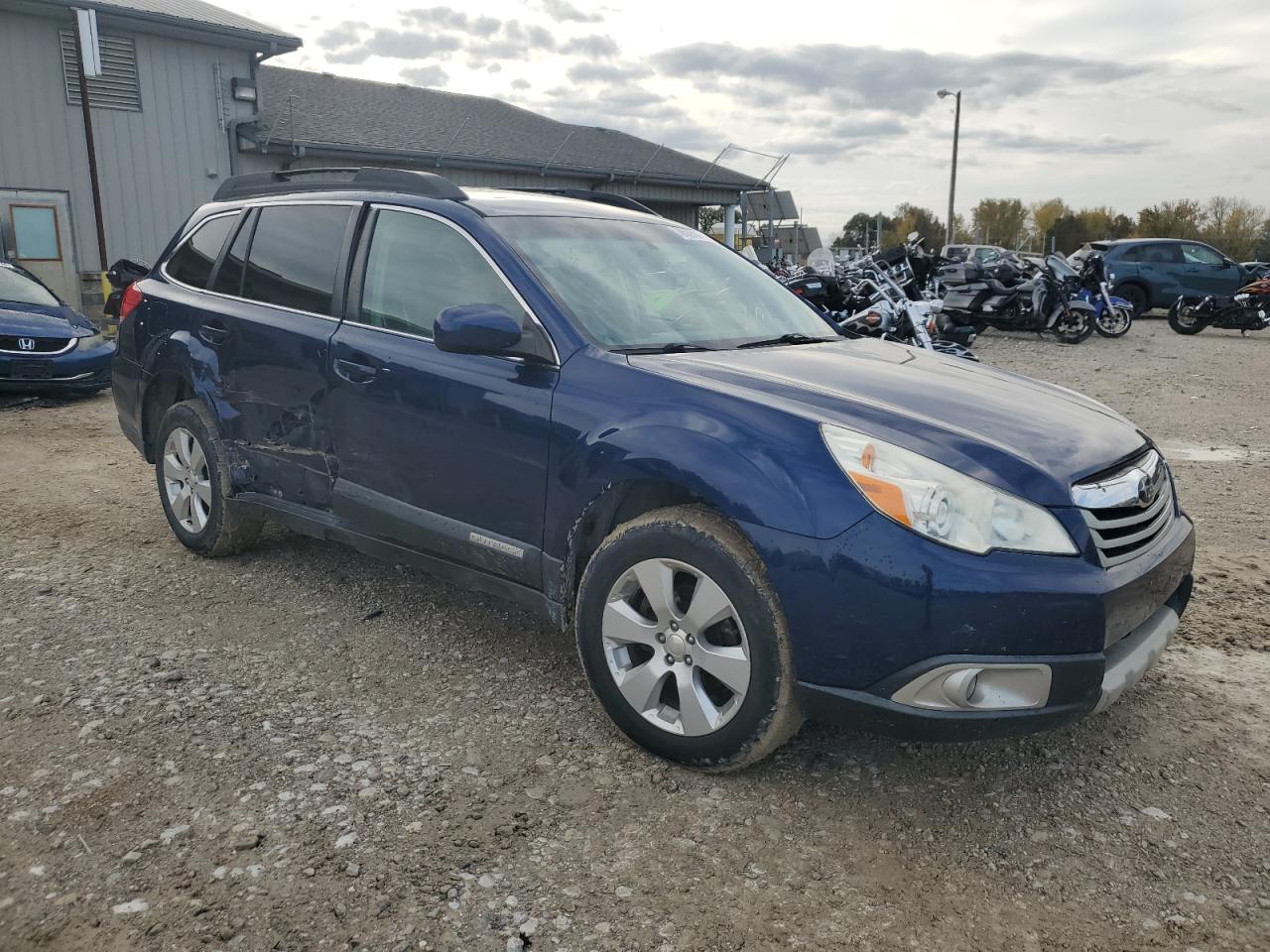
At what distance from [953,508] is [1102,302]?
15767 millimetres

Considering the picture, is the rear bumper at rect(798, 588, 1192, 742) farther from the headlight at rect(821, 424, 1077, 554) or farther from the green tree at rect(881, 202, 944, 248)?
the green tree at rect(881, 202, 944, 248)

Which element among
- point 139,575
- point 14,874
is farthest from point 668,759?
point 139,575

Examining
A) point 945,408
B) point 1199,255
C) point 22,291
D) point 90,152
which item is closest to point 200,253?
point 945,408

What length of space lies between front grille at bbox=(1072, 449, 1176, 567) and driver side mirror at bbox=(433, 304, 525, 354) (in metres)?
1.69

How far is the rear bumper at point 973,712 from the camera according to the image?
2.47 metres

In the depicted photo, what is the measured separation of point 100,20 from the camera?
16125 mm

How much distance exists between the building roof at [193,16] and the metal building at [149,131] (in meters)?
0.03

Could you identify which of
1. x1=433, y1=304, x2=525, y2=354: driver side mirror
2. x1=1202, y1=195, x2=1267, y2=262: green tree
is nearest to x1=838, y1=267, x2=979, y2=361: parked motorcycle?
x1=433, y1=304, x2=525, y2=354: driver side mirror

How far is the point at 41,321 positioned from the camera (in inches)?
382

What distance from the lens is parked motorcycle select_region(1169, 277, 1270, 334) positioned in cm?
1755

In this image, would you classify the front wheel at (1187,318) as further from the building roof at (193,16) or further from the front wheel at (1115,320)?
the building roof at (193,16)

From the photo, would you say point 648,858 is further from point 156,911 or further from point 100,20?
point 100,20

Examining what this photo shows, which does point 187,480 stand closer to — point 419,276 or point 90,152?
point 419,276

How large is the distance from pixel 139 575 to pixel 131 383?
1029 mm
